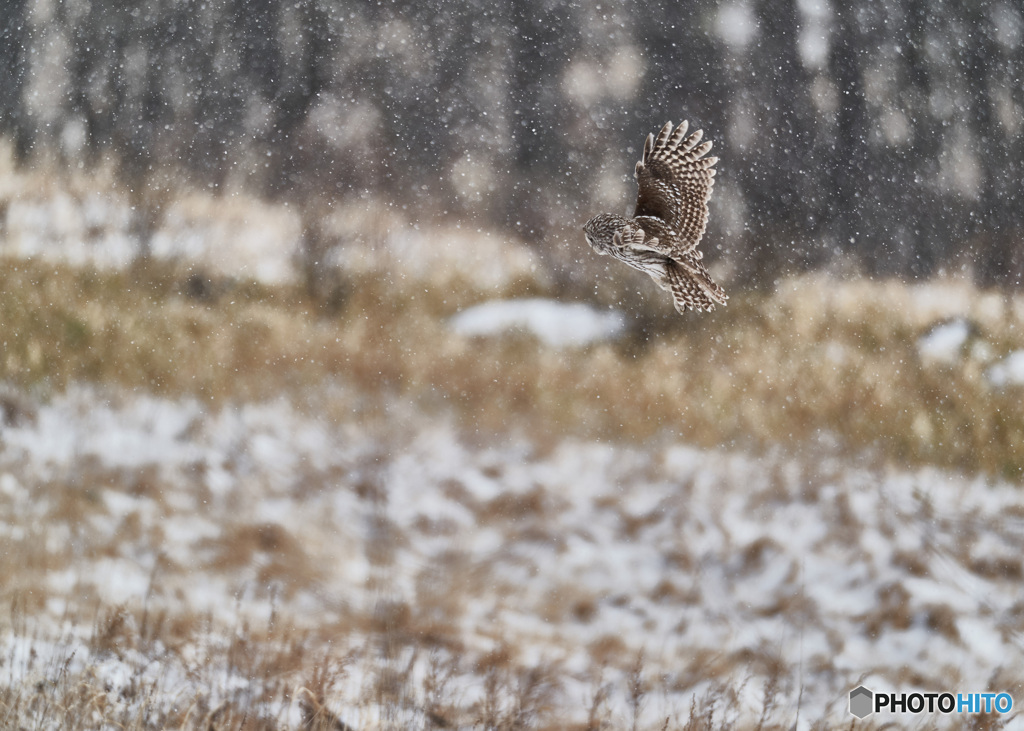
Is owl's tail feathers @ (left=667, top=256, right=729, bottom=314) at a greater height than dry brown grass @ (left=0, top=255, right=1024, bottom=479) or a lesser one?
greater

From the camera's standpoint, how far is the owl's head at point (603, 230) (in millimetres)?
1967

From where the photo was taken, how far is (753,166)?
7.10 feet

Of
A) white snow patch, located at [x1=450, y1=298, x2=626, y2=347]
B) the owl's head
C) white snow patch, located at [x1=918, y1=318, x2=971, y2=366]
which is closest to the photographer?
the owl's head

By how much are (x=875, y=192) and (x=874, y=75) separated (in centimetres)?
40

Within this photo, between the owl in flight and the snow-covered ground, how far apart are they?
1.53 ft

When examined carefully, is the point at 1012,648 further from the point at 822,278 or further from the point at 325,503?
the point at 325,503

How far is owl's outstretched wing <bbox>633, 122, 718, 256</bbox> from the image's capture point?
79.9 inches

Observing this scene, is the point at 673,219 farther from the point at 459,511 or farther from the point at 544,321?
the point at 459,511

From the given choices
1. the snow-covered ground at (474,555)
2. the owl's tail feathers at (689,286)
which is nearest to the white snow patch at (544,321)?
the owl's tail feathers at (689,286)

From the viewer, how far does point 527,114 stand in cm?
214

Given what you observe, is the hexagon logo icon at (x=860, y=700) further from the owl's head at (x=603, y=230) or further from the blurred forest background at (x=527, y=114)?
the owl's head at (x=603, y=230)

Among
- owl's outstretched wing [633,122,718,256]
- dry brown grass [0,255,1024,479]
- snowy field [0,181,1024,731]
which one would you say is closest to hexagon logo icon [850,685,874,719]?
snowy field [0,181,1024,731]

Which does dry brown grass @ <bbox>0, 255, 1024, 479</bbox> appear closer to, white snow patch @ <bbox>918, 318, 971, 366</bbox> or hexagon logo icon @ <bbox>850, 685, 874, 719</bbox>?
white snow patch @ <bbox>918, 318, 971, 366</bbox>

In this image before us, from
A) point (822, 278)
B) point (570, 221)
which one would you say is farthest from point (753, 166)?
point (570, 221)
